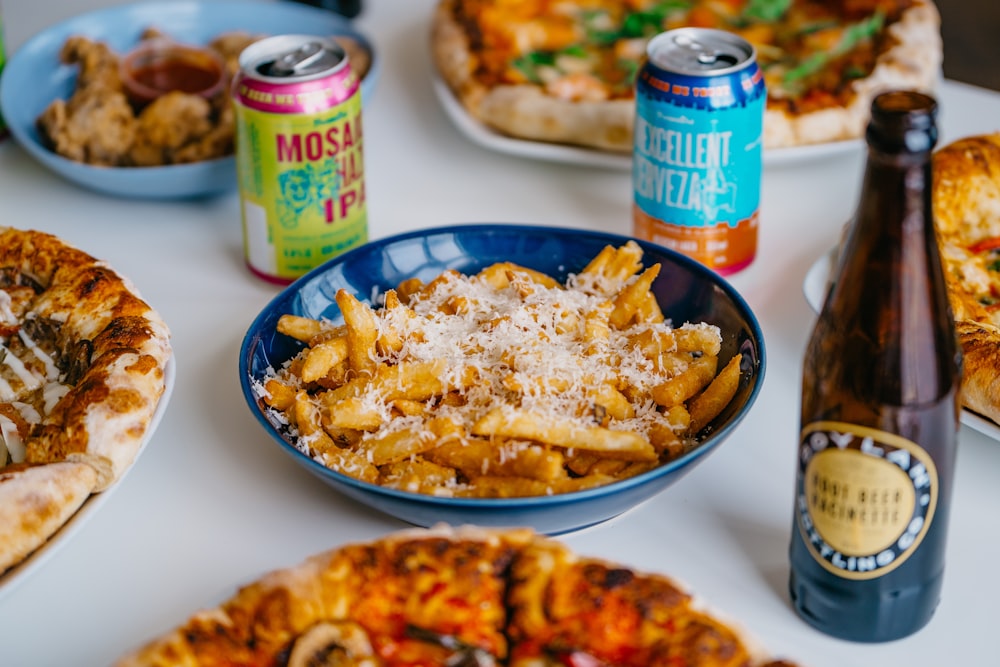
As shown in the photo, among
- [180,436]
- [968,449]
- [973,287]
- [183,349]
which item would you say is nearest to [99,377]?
[180,436]

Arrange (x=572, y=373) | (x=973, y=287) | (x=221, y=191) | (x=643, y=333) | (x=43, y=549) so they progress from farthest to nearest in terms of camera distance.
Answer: (x=221, y=191) < (x=973, y=287) < (x=643, y=333) < (x=572, y=373) < (x=43, y=549)

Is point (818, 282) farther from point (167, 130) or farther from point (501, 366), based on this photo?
point (167, 130)

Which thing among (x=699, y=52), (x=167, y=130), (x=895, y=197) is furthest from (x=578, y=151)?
(x=895, y=197)

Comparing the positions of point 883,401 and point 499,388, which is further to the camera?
point 499,388

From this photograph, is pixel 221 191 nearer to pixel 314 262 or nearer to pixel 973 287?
pixel 314 262

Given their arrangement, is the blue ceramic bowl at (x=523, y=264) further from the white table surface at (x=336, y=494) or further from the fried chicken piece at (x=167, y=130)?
the fried chicken piece at (x=167, y=130)

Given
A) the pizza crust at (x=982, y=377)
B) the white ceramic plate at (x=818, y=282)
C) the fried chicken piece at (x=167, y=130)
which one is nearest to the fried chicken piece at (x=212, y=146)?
the fried chicken piece at (x=167, y=130)

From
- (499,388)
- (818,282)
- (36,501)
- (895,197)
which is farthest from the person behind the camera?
(818,282)
